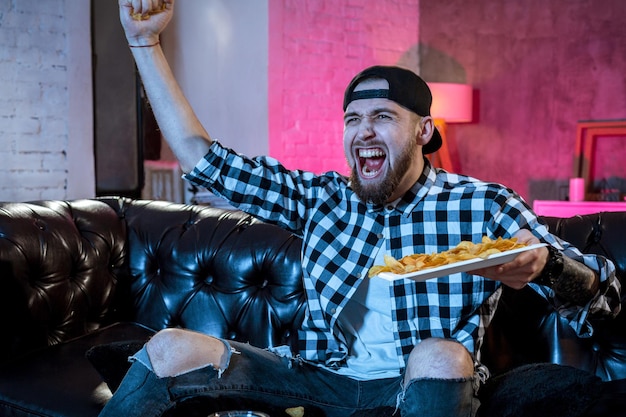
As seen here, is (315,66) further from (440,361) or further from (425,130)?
(440,361)

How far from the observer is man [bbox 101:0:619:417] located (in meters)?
1.52

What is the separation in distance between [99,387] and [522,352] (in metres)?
1.13

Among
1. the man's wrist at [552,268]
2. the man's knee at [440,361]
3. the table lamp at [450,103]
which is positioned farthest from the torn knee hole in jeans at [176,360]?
the table lamp at [450,103]

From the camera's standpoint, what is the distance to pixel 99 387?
1862 mm

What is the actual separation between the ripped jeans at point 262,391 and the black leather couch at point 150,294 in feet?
1.09

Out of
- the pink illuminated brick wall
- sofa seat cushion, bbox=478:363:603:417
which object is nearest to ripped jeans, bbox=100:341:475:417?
sofa seat cushion, bbox=478:363:603:417

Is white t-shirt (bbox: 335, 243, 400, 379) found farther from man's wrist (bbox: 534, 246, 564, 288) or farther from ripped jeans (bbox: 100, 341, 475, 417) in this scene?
man's wrist (bbox: 534, 246, 564, 288)

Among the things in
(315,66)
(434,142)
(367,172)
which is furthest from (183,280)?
(315,66)

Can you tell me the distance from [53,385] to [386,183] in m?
1.02

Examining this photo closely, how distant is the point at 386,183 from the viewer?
68.4 inches

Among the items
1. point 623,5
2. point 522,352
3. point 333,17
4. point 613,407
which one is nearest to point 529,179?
point 623,5

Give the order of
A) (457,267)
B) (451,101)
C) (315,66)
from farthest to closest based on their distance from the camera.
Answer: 1. (451,101)
2. (315,66)
3. (457,267)

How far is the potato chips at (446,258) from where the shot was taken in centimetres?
129

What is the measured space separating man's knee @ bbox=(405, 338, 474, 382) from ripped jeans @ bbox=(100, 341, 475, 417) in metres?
0.02
